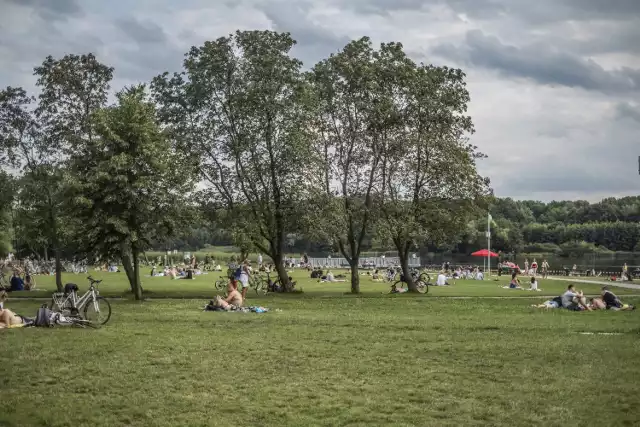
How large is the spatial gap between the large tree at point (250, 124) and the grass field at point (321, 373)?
729 inches

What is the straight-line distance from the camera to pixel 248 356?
15219mm

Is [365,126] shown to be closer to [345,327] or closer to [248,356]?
[345,327]

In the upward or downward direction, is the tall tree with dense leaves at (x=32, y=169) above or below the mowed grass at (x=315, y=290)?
above

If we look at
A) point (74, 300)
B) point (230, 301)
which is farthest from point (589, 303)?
point (74, 300)

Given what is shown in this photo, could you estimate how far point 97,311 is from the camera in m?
21.0

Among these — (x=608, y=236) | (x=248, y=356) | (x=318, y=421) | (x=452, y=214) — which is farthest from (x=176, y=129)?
(x=608, y=236)

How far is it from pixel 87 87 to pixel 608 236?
421 feet

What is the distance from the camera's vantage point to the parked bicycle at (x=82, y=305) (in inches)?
805

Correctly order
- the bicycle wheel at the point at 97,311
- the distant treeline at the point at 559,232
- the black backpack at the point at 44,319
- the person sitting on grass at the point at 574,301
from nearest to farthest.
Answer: the black backpack at the point at 44,319 < the bicycle wheel at the point at 97,311 < the person sitting on grass at the point at 574,301 < the distant treeline at the point at 559,232

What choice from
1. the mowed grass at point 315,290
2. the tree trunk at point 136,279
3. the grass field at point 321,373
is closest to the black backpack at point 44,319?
the grass field at point 321,373

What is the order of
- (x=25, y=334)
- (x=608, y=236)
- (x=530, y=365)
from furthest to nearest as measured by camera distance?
1. (x=608, y=236)
2. (x=25, y=334)
3. (x=530, y=365)

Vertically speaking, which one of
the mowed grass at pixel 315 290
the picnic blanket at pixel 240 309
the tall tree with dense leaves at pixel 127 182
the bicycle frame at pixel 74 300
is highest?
the tall tree with dense leaves at pixel 127 182

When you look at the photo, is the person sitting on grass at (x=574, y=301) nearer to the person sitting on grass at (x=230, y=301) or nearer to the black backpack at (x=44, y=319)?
the person sitting on grass at (x=230, y=301)

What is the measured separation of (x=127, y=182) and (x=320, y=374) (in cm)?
2097
